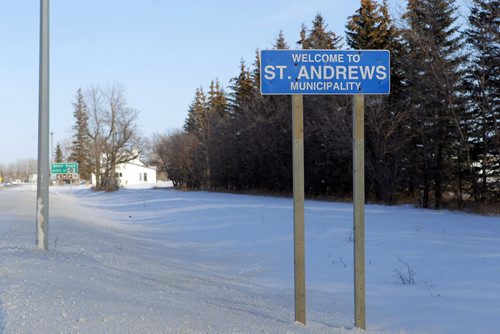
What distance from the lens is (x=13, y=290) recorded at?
6777 millimetres

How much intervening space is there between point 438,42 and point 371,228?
16584 mm

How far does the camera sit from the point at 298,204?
6.11 metres

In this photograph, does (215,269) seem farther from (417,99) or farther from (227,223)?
(417,99)

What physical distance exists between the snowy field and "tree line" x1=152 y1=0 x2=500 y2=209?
10579 millimetres

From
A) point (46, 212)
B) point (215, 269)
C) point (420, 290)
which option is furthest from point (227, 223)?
point (420, 290)

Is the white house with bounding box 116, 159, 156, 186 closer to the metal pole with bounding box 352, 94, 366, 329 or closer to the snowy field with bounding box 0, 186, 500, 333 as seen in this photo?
the snowy field with bounding box 0, 186, 500, 333

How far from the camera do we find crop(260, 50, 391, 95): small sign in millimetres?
6043

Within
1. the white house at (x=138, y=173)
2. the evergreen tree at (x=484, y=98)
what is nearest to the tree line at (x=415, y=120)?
the evergreen tree at (x=484, y=98)

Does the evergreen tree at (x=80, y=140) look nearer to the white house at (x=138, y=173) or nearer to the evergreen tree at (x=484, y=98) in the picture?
the white house at (x=138, y=173)

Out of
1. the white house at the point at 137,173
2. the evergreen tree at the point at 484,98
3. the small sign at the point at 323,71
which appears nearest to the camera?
the small sign at the point at 323,71

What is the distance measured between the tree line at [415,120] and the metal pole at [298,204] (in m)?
21.3

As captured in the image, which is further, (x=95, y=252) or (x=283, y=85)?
(x=95, y=252)

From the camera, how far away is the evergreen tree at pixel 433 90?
2611 cm

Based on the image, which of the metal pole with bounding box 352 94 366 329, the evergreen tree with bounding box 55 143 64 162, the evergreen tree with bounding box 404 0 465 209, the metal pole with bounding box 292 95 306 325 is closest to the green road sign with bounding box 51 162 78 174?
the evergreen tree with bounding box 404 0 465 209
